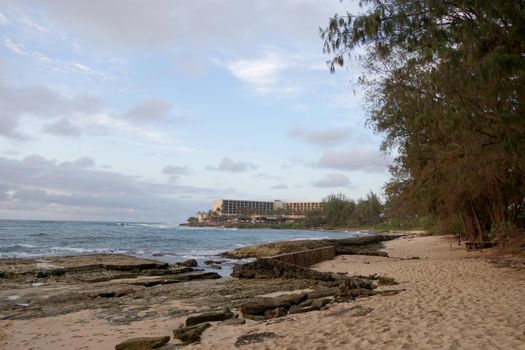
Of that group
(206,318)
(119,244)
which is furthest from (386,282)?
(119,244)

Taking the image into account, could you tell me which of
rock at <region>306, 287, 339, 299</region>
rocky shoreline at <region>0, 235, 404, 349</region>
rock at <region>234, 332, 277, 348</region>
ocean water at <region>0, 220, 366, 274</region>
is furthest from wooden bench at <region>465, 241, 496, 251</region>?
rock at <region>234, 332, 277, 348</region>

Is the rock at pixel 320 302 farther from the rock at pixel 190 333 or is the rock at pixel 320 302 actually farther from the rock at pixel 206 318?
the rock at pixel 190 333

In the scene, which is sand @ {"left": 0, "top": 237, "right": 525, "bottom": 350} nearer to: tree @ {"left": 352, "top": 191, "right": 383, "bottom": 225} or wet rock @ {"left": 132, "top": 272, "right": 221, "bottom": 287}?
wet rock @ {"left": 132, "top": 272, "right": 221, "bottom": 287}

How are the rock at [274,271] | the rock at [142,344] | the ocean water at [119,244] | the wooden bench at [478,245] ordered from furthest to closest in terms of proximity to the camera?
the ocean water at [119,244] < the wooden bench at [478,245] < the rock at [274,271] < the rock at [142,344]

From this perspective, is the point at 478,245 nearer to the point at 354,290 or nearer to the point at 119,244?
the point at 354,290

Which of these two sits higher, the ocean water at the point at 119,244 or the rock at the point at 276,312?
the rock at the point at 276,312

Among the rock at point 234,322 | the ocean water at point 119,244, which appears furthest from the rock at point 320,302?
the ocean water at point 119,244

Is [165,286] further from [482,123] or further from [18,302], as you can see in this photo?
[482,123]

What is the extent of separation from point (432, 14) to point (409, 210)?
57.4 ft

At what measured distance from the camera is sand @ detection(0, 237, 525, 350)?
6.63 m

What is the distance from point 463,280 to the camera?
13.2m

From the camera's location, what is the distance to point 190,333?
26.8 ft

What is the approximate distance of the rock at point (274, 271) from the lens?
53.1 ft

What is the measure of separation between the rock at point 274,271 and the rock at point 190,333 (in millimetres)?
7585
